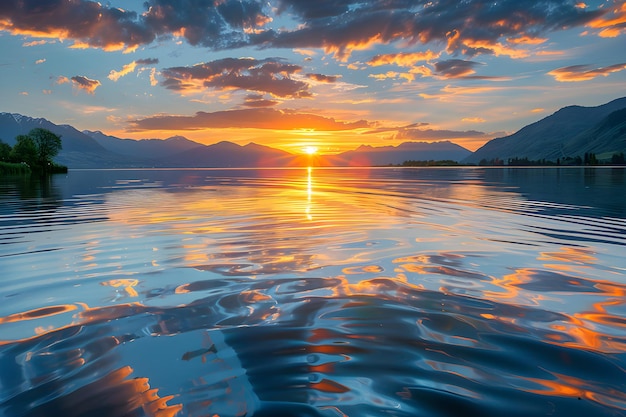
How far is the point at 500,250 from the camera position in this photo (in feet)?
47.1

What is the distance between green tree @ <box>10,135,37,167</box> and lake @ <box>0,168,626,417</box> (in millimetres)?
151200

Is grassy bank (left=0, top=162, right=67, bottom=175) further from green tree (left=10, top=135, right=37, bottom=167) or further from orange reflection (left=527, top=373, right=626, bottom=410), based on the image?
orange reflection (left=527, top=373, right=626, bottom=410)

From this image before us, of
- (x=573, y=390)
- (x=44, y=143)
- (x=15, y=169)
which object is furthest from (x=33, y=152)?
(x=573, y=390)

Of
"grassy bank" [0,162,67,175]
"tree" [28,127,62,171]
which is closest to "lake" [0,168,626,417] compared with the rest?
"grassy bank" [0,162,67,175]

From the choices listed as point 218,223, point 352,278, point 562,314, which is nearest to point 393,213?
point 218,223

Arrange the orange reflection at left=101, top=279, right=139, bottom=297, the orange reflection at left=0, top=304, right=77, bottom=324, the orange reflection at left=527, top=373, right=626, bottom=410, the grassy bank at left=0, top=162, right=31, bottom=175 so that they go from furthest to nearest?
the grassy bank at left=0, top=162, right=31, bottom=175
the orange reflection at left=101, top=279, right=139, bottom=297
the orange reflection at left=0, top=304, right=77, bottom=324
the orange reflection at left=527, top=373, right=626, bottom=410

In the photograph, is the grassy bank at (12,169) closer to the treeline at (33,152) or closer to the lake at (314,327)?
the treeline at (33,152)

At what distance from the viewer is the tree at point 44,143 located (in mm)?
144750

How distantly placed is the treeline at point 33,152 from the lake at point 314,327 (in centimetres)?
15029

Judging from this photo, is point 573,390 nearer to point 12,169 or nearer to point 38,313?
point 38,313

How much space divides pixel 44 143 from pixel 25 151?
399 inches

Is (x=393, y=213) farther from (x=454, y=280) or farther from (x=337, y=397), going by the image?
(x=337, y=397)

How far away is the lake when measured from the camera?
496 cm

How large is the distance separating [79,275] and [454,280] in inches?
418
